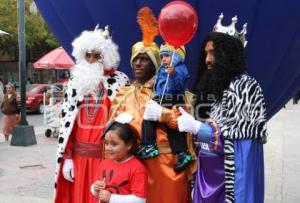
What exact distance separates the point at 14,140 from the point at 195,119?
764 cm

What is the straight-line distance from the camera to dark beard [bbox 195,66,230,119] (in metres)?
2.81

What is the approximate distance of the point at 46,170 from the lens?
301 inches

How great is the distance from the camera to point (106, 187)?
3.04 metres

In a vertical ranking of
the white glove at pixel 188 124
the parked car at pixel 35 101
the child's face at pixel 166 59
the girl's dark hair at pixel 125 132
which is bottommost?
the parked car at pixel 35 101

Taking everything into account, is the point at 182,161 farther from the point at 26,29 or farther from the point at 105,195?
the point at 26,29

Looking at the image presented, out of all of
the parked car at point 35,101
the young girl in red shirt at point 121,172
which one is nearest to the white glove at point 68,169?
the young girl in red shirt at point 121,172

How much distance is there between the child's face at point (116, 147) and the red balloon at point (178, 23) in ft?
2.39

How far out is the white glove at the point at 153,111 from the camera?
3.00m

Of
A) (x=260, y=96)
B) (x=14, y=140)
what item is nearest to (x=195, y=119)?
(x=260, y=96)

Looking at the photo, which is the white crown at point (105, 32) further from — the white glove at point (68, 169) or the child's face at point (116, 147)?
the white glove at point (68, 169)

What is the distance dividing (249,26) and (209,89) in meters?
0.72

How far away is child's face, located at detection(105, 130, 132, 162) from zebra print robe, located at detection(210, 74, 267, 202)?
66cm

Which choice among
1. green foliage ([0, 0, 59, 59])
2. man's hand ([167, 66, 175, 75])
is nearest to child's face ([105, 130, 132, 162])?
man's hand ([167, 66, 175, 75])

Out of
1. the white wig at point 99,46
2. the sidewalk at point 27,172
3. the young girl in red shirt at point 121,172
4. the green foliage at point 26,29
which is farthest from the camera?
the green foliage at point 26,29
